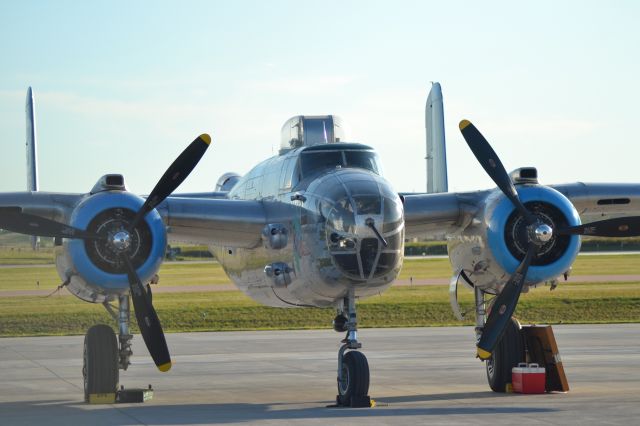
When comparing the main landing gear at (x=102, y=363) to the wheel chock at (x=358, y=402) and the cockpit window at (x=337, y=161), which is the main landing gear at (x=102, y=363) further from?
the wheel chock at (x=358, y=402)

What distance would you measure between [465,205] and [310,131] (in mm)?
3396

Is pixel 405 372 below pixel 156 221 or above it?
below

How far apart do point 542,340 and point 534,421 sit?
5663 millimetres

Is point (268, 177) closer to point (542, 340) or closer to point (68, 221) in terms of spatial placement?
point (68, 221)

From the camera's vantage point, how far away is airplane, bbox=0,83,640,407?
1723cm

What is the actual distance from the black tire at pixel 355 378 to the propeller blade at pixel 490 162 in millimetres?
4174

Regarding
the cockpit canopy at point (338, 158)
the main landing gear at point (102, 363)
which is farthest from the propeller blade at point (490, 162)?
the main landing gear at point (102, 363)

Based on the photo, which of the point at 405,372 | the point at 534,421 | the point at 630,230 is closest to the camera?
the point at 534,421

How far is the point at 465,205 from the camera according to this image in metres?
20.7

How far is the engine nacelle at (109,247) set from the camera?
17812 mm

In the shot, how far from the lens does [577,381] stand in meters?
21.8

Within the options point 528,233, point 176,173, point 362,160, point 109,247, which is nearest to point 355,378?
point 362,160

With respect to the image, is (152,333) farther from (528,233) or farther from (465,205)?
(528,233)

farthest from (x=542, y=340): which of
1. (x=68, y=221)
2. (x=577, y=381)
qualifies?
(x=68, y=221)
